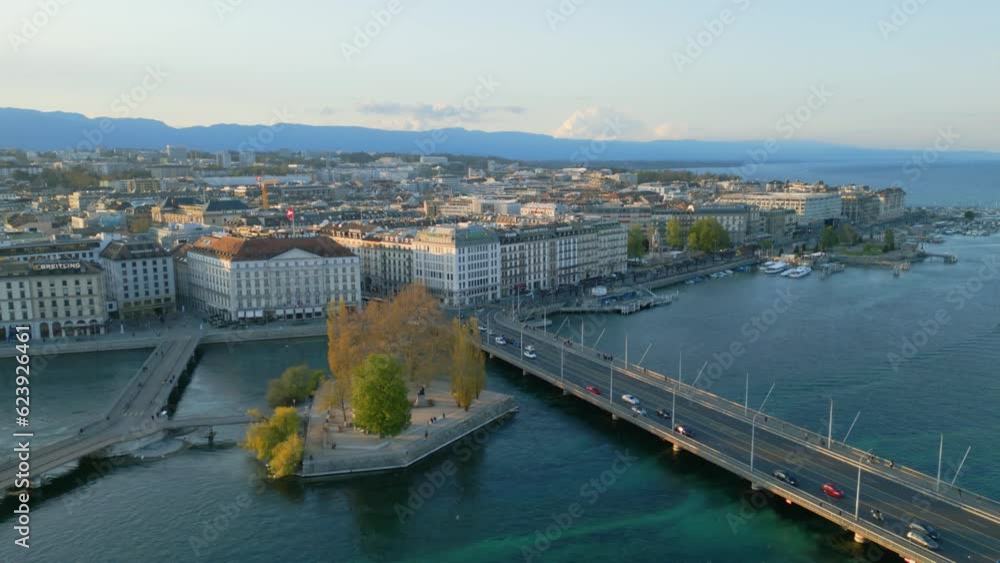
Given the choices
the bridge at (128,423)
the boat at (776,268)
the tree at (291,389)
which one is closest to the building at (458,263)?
the bridge at (128,423)

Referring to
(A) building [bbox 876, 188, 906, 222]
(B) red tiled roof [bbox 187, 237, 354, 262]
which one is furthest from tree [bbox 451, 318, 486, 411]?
(A) building [bbox 876, 188, 906, 222]

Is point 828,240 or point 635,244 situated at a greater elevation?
point 635,244

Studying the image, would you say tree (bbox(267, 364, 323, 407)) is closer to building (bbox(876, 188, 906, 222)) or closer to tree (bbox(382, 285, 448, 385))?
tree (bbox(382, 285, 448, 385))

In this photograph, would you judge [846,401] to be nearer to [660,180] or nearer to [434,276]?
[434,276]

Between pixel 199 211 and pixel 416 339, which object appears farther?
pixel 199 211

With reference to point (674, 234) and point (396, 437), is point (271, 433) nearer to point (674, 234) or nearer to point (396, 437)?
point (396, 437)

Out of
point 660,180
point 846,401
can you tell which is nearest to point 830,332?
point 846,401

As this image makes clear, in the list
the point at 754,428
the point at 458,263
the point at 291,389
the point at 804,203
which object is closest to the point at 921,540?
the point at 754,428

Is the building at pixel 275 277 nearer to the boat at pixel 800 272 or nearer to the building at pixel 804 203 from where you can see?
the boat at pixel 800 272
